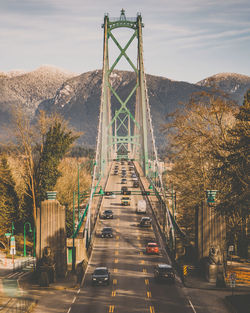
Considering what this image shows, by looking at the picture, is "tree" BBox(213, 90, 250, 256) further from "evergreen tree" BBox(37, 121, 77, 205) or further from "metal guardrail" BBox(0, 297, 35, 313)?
"evergreen tree" BBox(37, 121, 77, 205)

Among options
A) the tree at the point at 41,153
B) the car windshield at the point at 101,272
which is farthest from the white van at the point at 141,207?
Answer: the car windshield at the point at 101,272

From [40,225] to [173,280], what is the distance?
10.4 metres

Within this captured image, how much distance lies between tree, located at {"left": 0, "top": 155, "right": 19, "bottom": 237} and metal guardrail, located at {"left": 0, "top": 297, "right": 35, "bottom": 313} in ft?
92.5

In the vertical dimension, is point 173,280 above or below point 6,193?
below

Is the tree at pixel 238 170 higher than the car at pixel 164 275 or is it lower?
higher

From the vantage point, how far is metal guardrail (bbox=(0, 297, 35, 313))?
2994cm

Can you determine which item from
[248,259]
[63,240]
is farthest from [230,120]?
[63,240]

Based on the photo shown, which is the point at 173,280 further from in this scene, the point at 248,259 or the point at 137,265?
the point at 248,259

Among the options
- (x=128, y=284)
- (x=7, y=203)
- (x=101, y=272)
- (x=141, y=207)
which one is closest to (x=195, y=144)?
(x=128, y=284)

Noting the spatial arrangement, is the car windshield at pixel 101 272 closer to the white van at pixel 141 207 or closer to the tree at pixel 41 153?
the tree at pixel 41 153

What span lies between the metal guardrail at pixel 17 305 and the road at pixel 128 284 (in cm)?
268

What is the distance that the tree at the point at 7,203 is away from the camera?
198ft

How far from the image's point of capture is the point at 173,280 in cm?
3731

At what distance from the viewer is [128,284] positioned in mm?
37094
